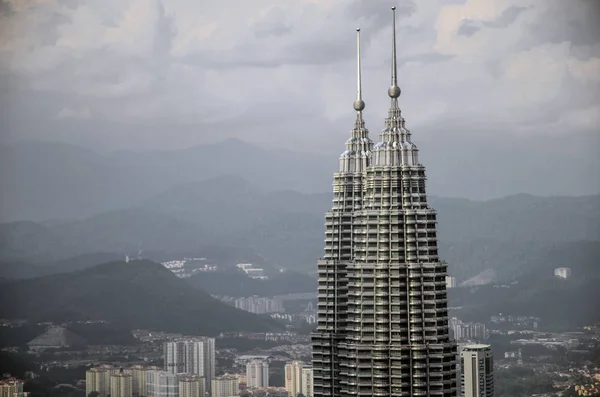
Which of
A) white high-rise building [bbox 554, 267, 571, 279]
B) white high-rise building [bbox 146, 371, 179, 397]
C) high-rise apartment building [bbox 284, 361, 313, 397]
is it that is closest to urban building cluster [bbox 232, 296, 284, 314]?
high-rise apartment building [bbox 284, 361, 313, 397]

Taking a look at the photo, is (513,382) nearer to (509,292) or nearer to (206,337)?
(509,292)

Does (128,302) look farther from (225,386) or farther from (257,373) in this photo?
(225,386)

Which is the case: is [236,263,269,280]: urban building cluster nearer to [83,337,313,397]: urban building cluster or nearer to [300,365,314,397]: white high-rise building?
[83,337,313,397]: urban building cluster

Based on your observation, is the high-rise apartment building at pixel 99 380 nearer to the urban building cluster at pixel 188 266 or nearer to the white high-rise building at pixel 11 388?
the white high-rise building at pixel 11 388

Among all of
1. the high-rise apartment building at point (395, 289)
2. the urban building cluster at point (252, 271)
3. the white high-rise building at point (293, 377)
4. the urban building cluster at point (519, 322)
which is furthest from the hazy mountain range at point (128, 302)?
the high-rise apartment building at point (395, 289)

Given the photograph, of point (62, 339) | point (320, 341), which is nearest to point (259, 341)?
point (62, 339)

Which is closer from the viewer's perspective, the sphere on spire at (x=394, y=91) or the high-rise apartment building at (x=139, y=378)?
the sphere on spire at (x=394, y=91)
